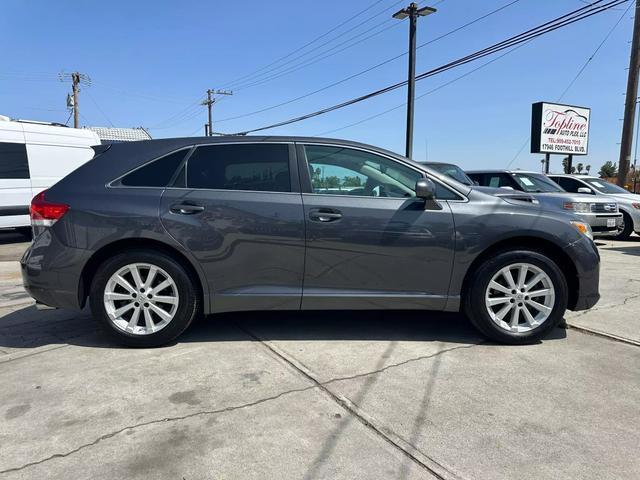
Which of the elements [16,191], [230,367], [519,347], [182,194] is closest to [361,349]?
[230,367]

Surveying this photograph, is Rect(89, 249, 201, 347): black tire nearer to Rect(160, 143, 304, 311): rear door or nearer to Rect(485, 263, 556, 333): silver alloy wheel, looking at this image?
Rect(160, 143, 304, 311): rear door

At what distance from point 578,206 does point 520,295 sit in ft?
22.8

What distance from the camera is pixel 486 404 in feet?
9.56

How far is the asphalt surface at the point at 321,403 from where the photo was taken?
2.33 meters

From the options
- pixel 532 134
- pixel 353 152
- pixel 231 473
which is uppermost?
pixel 532 134

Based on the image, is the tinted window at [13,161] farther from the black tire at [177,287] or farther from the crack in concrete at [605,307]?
the crack in concrete at [605,307]

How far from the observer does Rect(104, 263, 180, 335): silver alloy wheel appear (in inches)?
147

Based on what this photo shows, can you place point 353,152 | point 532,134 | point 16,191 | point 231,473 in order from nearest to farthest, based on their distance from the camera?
point 231,473, point 353,152, point 16,191, point 532,134

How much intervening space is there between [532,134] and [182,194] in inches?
713

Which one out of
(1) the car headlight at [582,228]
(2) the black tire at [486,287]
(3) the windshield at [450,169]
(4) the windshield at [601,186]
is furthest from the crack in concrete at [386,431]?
(4) the windshield at [601,186]

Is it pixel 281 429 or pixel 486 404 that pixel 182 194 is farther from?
pixel 486 404

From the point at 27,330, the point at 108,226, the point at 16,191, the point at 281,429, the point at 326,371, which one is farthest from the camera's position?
the point at 16,191

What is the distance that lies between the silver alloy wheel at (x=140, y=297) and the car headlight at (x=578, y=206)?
8539 mm

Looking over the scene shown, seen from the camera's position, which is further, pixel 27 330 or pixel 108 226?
pixel 27 330
